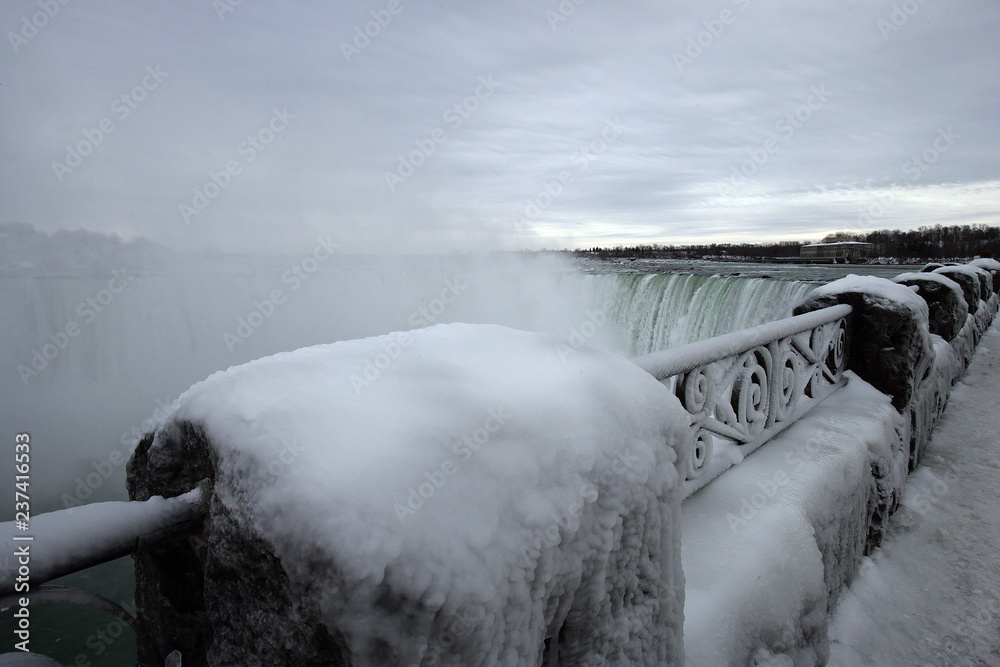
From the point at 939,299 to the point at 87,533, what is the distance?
6.18m

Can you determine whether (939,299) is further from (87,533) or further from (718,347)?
(87,533)

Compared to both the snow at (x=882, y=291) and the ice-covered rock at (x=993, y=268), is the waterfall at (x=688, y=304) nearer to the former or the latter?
the ice-covered rock at (x=993, y=268)

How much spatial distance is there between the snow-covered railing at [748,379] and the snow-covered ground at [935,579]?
2.65 feet

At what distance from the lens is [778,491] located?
2174 mm

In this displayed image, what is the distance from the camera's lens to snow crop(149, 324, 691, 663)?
0.65 meters

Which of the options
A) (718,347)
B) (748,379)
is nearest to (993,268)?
(748,379)

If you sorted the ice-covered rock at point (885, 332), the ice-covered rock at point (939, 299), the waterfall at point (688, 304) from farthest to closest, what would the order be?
1. the waterfall at point (688, 304)
2. the ice-covered rock at point (939, 299)
3. the ice-covered rock at point (885, 332)

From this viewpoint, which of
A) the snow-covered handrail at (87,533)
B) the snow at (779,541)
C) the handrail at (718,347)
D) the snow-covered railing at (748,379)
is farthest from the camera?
the snow-covered railing at (748,379)

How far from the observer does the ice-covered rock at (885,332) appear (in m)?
3.40

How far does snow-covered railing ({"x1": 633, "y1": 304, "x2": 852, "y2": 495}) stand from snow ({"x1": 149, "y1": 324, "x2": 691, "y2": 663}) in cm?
63

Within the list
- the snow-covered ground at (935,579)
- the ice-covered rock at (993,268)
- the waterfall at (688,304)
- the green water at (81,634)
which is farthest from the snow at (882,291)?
the waterfall at (688,304)

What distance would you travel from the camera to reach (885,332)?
3508 millimetres

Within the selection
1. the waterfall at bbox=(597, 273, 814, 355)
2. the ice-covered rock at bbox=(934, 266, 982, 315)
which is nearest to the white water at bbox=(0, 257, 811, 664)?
the waterfall at bbox=(597, 273, 814, 355)

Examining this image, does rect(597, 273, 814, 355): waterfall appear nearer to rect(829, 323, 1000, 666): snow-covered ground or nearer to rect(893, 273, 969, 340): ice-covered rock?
rect(893, 273, 969, 340): ice-covered rock
